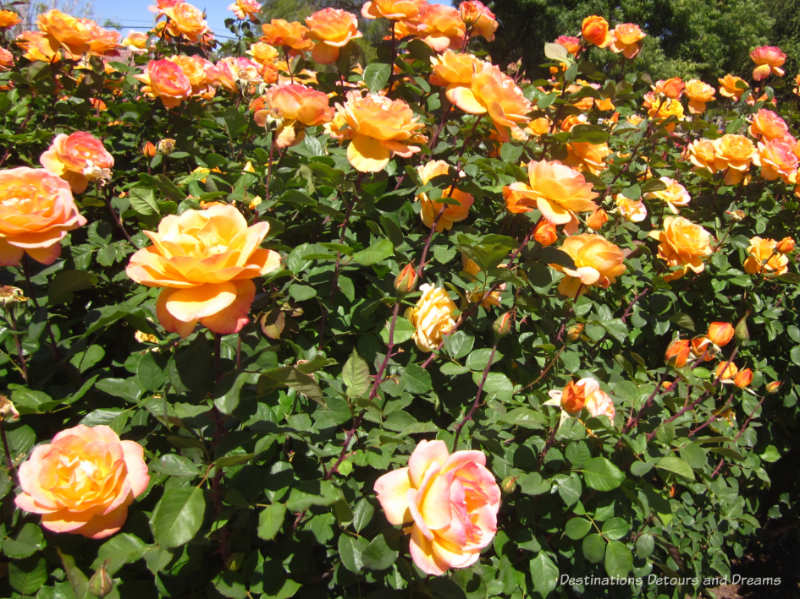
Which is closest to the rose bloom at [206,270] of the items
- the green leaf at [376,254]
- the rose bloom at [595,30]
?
the green leaf at [376,254]

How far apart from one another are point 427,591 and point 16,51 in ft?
8.48

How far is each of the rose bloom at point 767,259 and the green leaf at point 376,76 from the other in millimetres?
1591

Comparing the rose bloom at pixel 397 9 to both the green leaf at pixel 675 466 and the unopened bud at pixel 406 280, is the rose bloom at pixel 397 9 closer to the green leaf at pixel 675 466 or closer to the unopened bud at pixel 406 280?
the unopened bud at pixel 406 280

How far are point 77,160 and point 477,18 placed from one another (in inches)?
45.8

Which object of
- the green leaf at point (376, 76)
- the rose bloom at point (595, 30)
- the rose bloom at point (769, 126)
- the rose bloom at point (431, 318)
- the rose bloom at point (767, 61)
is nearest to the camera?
the rose bloom at point (431, 318)

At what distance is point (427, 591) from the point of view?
865 mm

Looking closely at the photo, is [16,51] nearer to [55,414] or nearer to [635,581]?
[55,414]

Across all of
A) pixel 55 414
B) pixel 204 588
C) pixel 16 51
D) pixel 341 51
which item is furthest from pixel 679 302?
pixel 16 51

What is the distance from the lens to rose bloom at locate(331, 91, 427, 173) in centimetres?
92

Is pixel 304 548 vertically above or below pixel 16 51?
below

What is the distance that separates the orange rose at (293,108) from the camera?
1044 millimetres

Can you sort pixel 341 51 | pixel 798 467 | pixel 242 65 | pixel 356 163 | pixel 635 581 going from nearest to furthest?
pixel 356 163 → pixel 341 51 → pixel 635 581 → pixel 242 65 → pixel 798 467

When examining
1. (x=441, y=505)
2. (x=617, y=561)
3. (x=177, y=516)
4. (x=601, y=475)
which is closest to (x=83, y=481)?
(x=177, y=516)

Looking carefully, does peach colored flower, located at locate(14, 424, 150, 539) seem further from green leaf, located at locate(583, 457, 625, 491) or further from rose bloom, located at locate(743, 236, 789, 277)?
rose bloom, located at locate(743, 236, 789, 277)
